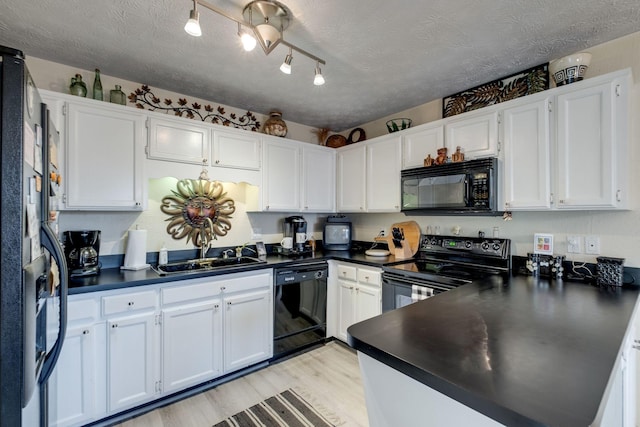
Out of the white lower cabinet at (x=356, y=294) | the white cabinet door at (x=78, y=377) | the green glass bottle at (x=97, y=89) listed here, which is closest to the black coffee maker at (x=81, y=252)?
the white cabinet door at (x=78, y=377)

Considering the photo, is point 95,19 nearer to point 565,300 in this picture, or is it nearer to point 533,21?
point 533,21

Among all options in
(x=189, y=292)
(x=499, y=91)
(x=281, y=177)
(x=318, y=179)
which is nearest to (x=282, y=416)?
(x=189, y=292)

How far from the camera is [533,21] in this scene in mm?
1739

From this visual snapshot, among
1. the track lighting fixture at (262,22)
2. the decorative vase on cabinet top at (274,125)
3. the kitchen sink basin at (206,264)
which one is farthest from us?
the decorative vase on cabinet top at (274,125)

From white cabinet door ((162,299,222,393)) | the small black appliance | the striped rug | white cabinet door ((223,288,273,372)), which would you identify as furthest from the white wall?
white cabinet door ((162,299,222,393))

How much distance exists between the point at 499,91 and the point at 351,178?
165cm

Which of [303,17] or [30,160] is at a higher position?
[303,17]

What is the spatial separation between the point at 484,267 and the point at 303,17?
2.27 meters

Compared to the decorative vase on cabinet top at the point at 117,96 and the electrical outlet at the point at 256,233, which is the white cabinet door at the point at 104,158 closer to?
the decorative vase on cabinet top at the point at 117,96

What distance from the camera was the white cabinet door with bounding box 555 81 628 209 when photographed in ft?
5.76

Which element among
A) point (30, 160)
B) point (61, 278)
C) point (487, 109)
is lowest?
point (61, 278)

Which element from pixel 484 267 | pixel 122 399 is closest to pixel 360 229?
pixel 484 267

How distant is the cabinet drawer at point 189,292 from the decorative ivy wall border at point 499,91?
8.60 feet

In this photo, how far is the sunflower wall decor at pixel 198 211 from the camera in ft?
9.09
